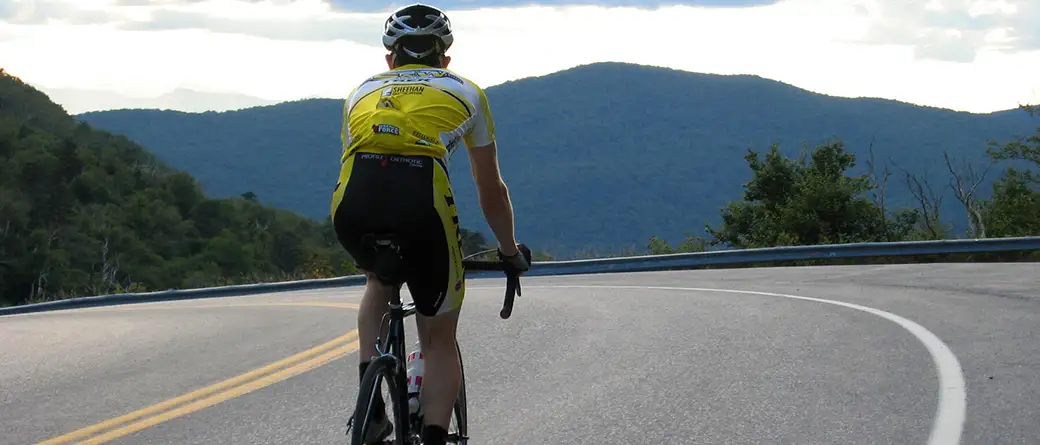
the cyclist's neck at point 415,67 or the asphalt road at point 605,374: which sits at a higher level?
the cyclist's neck at point 415,67

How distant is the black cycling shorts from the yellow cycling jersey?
0.05m

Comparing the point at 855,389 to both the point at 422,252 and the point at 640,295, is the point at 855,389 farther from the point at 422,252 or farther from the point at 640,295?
the point at 640,295

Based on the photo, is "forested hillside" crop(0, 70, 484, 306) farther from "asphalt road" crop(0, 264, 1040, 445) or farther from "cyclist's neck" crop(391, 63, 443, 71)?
"cyclist's neck" crop(391, 63, 443, 71)

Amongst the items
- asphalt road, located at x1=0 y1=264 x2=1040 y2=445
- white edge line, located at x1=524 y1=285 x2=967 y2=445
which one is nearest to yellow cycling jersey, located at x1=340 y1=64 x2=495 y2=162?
asphalt road, located at x1=0 y1=264 x2=1040 y2=445

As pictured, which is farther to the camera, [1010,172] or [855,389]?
[1010,172]

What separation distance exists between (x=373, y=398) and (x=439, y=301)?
410 mm

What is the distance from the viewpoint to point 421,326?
448 centimetres

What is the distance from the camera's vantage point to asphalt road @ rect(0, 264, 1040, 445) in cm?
645

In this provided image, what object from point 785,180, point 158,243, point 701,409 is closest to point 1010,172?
point 785,180

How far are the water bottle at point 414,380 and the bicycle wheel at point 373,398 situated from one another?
75 mm

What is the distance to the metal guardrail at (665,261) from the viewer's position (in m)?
23.7

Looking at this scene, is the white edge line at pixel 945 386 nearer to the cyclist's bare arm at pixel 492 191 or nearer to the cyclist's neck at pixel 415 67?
the cyclist's bare arm at pixel 492 191

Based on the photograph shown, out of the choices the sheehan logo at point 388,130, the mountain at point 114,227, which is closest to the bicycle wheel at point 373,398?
the sheehan logo at point 388,130

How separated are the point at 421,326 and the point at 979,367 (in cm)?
525
